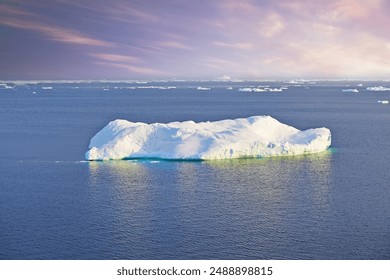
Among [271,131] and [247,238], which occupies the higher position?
[271,131]

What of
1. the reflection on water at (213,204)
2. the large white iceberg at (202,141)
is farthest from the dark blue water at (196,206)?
the large white iceberg at (202,141)

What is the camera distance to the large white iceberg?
3070 centimetres

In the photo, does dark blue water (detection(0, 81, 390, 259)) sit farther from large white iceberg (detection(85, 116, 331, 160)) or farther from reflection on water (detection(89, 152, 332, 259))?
large white iceberg (detection(85, 116, 331, 160))

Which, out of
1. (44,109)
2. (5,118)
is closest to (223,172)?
(5,118)

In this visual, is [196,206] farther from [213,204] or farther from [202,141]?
[202,141]

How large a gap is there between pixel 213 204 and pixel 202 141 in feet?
32.5

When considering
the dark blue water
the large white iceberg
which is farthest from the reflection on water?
the large white iceberg

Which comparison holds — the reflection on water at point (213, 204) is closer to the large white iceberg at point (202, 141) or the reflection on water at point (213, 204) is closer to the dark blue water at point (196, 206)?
the dark blue water at point (196, 206)

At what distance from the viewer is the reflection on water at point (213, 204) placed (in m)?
17.8

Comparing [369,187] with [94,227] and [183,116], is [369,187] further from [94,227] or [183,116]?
[183,116]

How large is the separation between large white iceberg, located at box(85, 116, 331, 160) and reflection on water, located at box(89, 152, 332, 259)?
84cm

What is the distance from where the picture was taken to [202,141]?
31672 mm

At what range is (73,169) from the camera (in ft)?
93.7

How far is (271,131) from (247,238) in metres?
16.9
